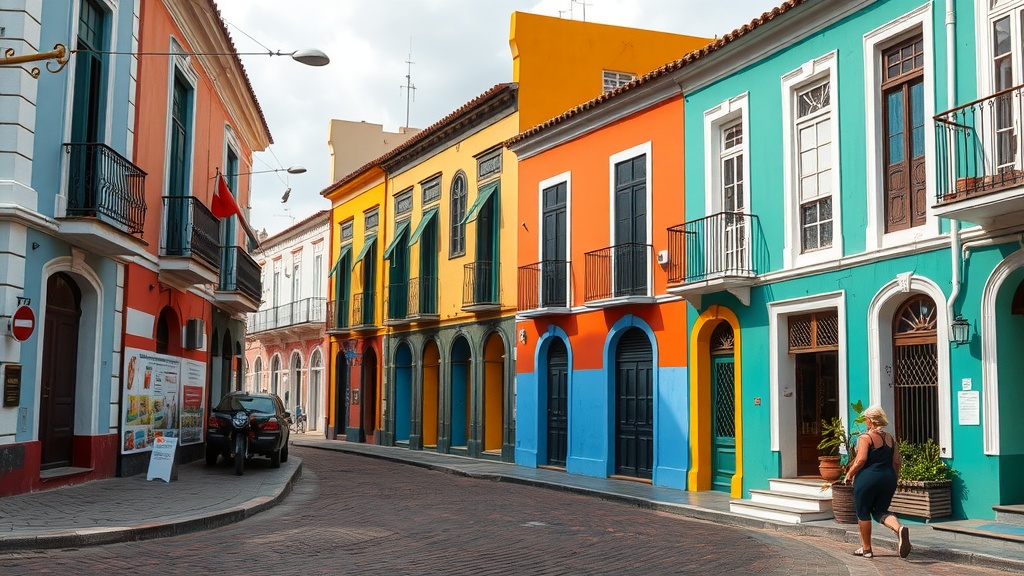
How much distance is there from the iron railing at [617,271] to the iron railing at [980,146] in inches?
272

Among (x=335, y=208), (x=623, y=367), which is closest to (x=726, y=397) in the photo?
(x=623, y=367)

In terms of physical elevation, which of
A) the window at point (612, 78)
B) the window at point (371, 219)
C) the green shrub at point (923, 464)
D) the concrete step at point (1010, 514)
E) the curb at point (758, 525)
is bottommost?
the curb at point (758, 525)

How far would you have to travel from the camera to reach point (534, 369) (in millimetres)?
22156

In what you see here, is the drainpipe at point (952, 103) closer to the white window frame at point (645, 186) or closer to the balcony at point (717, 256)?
the balcony at point (717, 256)

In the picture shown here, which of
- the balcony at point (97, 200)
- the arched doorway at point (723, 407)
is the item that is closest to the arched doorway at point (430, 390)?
the arched doorway at point (723, 407)

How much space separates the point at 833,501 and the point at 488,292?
41.5ft

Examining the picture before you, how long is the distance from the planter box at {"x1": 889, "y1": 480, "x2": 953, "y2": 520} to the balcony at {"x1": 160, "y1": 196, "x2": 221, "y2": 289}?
11937 mm

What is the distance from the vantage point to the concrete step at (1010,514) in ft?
36.1

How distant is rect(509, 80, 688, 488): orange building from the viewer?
703 inches

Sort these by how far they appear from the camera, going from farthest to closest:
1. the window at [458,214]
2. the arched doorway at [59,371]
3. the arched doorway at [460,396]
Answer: the arched doorway at [460,396] → the window at [458,214] → the arched doorway at [59,371]

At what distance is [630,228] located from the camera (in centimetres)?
1895

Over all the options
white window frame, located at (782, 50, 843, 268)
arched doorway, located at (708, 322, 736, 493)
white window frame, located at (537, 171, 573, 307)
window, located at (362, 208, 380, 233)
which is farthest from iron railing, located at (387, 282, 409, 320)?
white window frame, located at (782, 50, 843, 268)

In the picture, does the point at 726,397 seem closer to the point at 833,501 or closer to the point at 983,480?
the point at 833,501

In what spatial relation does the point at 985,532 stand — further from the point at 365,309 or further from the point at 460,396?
the point at 365,309
